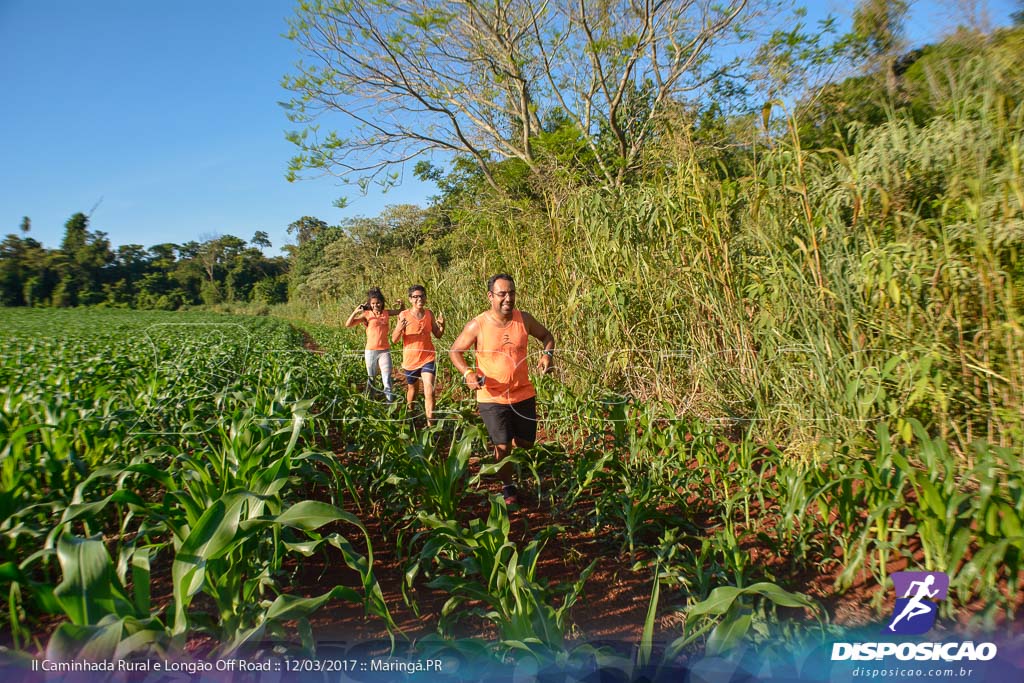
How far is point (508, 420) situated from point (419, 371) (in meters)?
2.25

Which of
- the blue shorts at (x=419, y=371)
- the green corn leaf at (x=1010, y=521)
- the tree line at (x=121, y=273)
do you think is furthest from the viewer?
the tree line at (x=121, y=273)

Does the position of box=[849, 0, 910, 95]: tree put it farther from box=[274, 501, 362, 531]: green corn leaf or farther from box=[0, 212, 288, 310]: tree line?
box=[0, 212, 288, 310]: tree line

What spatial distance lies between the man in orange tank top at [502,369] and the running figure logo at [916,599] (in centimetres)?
216

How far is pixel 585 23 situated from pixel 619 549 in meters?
11.1

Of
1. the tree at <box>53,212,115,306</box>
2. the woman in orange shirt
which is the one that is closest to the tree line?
the tree at <box>53,212,115,306</box>

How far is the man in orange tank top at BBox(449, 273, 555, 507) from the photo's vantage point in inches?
145

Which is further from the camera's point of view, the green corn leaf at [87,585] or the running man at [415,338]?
the running man at [415,338]

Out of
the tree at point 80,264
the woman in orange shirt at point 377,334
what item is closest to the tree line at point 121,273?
the tree at point 80,264

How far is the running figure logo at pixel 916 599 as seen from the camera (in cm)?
193

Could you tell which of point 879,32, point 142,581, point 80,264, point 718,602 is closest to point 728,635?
point 718,602

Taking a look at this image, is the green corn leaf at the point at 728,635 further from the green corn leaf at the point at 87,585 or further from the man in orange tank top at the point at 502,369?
the man in orange tank top at the point at 502,369

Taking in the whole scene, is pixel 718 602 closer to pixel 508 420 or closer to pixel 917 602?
pixel 917 602

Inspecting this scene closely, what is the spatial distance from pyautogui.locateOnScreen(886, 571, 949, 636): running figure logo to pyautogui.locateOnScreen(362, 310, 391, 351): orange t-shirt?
16.6 ft

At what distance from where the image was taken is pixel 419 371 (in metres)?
5.79
